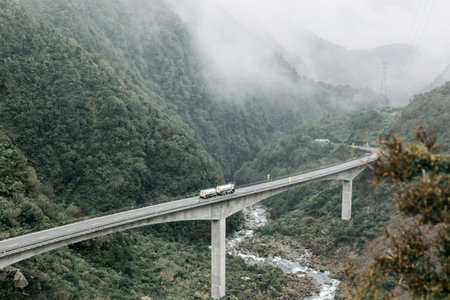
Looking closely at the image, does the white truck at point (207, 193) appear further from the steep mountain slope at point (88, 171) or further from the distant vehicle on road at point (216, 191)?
the steep mountain slope at point (88, 171)

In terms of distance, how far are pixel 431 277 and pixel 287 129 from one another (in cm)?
14318

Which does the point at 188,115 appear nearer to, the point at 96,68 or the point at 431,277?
the point at 96,68

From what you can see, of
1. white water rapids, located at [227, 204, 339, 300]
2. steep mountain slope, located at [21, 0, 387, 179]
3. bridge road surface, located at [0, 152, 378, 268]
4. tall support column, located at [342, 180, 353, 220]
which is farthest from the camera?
steep mountain slope, located at [21, 0, 387, 179]

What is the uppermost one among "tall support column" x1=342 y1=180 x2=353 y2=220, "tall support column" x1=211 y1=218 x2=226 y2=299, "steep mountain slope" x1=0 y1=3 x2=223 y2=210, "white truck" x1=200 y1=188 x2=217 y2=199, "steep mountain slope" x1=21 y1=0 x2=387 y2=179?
"steep mountain slope" x1=21 y1=0 x2=387 y2=179

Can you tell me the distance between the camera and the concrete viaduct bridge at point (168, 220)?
91.8 feet

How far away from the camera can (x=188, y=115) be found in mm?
115938

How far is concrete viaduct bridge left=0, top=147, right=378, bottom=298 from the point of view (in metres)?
28.0

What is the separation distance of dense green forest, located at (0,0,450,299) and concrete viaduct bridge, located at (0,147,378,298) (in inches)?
88.8

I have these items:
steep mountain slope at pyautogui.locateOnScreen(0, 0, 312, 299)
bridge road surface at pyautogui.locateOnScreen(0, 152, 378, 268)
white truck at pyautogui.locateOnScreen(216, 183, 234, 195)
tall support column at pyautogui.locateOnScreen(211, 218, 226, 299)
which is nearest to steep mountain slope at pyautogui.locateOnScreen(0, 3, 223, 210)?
steep mountain slope at pyautogui.locateOnScreen(0, 0, 312, 299)

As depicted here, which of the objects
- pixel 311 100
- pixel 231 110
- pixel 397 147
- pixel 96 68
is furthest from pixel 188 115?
pixel 397 147

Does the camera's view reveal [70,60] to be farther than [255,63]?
No

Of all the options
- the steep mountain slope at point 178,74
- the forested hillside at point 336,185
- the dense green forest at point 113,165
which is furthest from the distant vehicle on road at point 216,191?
the steep mountain slope at point 178,74

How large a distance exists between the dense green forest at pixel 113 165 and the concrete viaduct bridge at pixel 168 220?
7.40 feet

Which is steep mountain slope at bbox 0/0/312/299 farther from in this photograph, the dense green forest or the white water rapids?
the white water rapids
